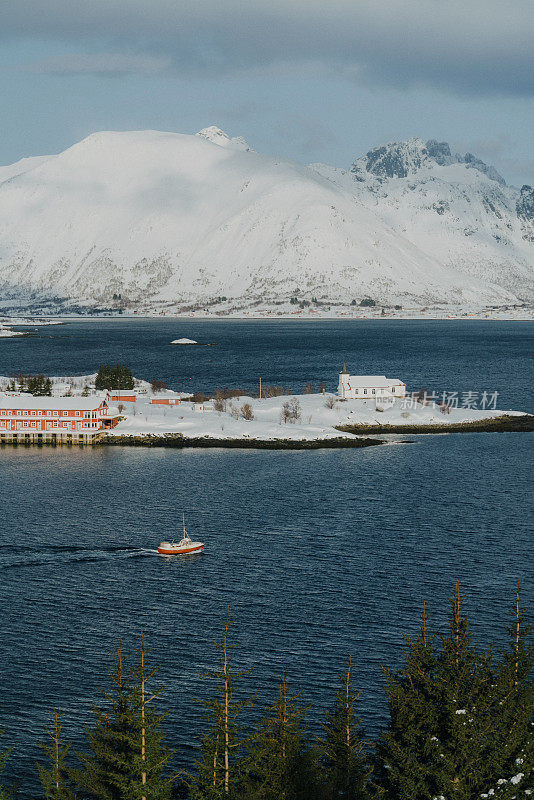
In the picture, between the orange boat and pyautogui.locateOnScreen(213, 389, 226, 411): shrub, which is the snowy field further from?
the orange boat

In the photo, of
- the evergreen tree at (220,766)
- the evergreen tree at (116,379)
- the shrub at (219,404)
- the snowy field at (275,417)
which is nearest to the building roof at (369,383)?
the snowy field at (275,417)

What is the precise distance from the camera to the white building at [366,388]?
14612 centimetres

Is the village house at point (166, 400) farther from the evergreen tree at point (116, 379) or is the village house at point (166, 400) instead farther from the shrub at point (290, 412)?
the shrub at point (290, 412)

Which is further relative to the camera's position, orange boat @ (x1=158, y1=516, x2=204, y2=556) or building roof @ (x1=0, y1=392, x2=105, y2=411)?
building roof @ (x1=0, y1=392, x2=105, y2=411)

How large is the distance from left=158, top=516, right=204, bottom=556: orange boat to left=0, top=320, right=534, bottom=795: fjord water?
0.99 meters

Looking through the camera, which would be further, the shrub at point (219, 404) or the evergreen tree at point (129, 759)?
the shrub at point (219, 404)

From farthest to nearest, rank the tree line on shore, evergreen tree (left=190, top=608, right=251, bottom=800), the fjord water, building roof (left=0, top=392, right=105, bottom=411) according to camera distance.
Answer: building roof (left=0, top=392, right=105, bottom=411) < the fjord water < evergreen tree (left=190, top=608, right=251, bottom=800) < the tree line on shore

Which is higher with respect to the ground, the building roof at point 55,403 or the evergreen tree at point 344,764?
the building roof at point 55,403

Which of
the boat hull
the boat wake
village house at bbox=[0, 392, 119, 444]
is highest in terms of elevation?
village house at bbox=[0, 392, 119, 444]

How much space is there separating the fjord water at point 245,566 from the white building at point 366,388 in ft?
121

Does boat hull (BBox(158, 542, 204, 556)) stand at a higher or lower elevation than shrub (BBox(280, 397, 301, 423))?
lower

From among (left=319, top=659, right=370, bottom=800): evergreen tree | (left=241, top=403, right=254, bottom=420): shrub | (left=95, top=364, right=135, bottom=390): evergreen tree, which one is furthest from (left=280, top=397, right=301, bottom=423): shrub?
(left=319, top=659, right=370, bottom=800): evergreen tree

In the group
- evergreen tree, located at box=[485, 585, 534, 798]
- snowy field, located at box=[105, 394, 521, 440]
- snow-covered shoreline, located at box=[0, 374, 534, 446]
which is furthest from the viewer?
snowy field, located at box=[105, 394, 521, 440]

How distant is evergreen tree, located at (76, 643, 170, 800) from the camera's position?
31.6m
